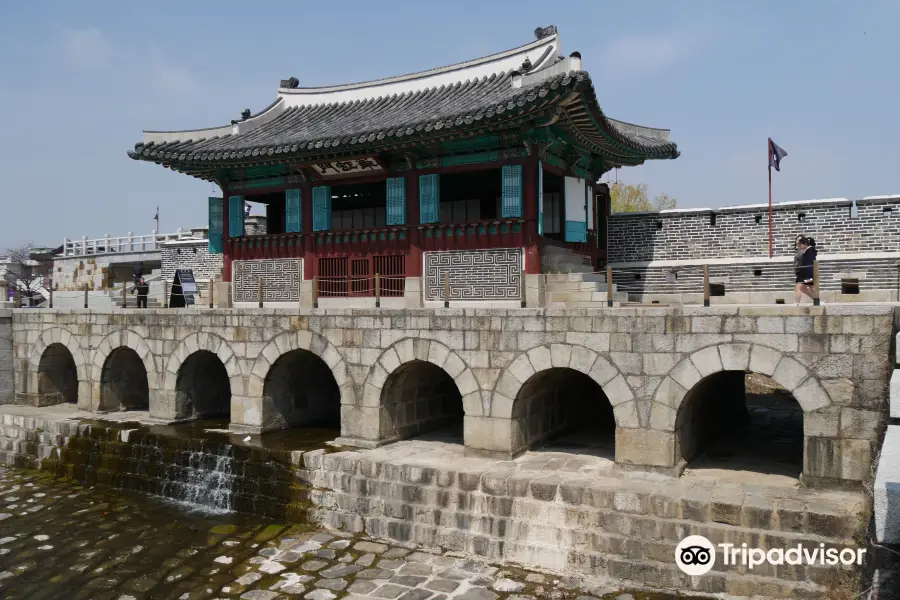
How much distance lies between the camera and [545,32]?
16.9 meters

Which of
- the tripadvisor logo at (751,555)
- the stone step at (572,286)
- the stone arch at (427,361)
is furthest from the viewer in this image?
the stone step at (572,286)

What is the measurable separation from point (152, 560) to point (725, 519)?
903cm

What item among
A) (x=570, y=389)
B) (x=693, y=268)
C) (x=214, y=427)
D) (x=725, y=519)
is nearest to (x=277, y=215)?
(x=214, y=427)

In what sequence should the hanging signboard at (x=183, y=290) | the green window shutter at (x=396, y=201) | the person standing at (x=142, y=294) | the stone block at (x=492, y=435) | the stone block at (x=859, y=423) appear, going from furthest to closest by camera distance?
the hanging signboard at (x=183, y=290), the person standing at (x=142, y=294), the green window shutter at (x=396, y=201), the stone block at (x=492, y=435), the stone block at (x=859, y=423)

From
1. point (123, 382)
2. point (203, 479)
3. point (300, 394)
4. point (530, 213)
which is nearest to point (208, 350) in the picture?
point (300, 394)

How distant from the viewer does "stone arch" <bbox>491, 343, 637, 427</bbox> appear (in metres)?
11.2

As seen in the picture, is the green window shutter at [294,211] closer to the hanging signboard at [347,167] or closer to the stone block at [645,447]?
the hanging signboard at [347,167]

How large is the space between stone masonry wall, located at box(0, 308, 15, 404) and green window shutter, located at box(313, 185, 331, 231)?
10.9 m

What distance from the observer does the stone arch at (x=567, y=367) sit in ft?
36.7

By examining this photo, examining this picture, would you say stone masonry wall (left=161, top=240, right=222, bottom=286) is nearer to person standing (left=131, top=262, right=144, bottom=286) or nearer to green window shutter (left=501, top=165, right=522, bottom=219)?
person standing (left=131, top=262, right=144, bottom=286)

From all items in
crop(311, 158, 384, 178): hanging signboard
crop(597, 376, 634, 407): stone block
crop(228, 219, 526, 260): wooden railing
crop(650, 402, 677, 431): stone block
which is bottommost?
crop(650, 402, 677, 431): stone block

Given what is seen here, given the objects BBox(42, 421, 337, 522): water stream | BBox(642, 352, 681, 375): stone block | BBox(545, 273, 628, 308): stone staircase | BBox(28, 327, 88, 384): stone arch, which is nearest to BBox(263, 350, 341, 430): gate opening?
BBox(42, 421, 337, 522): water stream

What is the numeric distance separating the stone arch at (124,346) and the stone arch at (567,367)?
32.4 feet

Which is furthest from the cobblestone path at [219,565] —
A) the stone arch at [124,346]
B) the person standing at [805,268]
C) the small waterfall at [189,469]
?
the person standing at [805,268]
